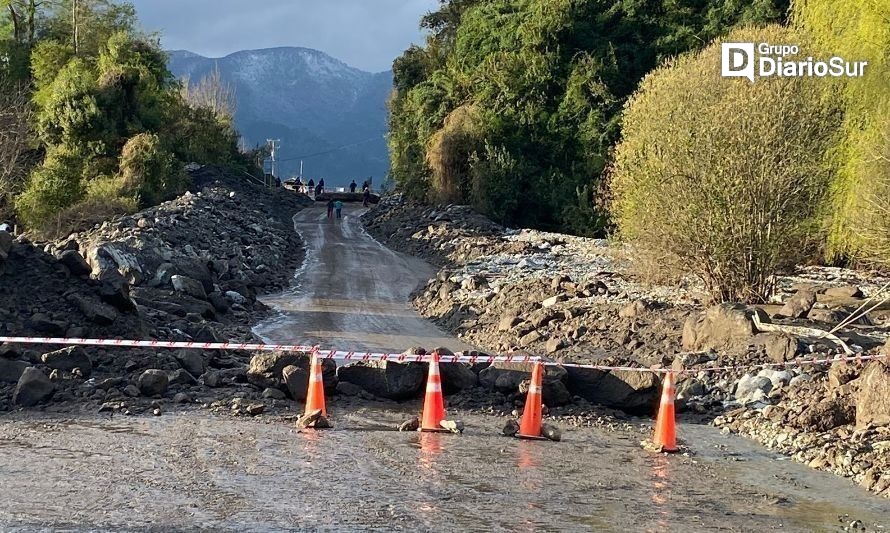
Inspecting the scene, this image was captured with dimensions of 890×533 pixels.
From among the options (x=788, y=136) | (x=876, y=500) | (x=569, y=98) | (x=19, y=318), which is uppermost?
(x=569, y=98)

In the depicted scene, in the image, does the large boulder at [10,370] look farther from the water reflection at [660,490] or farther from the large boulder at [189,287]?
the large boulder at [189,287]

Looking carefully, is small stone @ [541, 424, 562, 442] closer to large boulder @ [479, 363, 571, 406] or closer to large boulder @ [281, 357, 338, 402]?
large boulder @ [479, 363, 571, 406]

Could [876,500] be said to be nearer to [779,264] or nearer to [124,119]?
[779,264]

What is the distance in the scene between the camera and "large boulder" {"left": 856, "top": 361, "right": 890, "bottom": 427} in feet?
34.1

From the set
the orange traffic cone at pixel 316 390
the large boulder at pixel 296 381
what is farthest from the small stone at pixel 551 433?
the large boulder at pixel 296 381

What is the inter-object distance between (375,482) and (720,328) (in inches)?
358

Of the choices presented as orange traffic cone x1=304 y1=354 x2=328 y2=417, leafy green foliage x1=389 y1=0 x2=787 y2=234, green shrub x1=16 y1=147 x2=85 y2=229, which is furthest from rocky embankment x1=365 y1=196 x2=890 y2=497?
green shrub x1=16 y1=147 x2=85 y2=229

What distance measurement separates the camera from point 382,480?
8.34m

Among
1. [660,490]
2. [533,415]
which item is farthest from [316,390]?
[660,490]

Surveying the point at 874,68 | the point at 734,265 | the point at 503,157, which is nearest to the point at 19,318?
the point at 734,265

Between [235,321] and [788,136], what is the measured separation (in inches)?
488

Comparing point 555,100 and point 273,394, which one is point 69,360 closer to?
point 273,394

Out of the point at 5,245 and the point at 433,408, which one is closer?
the point at 433,408

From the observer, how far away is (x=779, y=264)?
19.8 m
